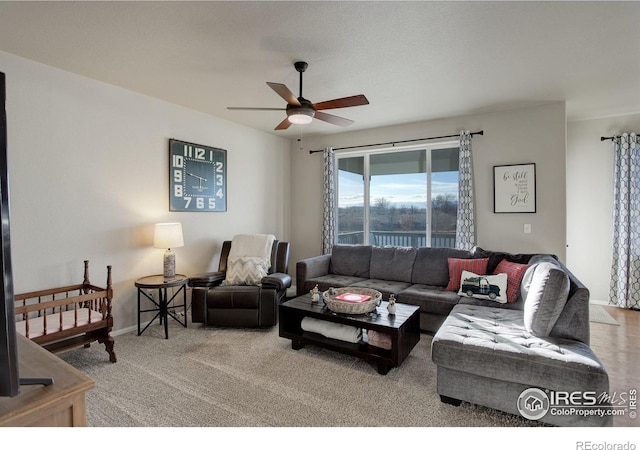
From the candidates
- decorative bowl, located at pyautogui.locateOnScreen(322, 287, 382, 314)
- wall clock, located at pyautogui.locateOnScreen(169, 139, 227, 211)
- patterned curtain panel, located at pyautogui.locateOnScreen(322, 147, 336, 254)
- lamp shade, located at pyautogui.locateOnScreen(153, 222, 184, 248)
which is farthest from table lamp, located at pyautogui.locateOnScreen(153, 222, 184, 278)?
patterned curtain panel, located at pyautogui.locateOnScreen(322, 147, 336, 254)

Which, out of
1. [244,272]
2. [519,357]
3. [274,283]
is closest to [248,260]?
[244,272]

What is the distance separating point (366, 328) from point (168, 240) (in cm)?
231

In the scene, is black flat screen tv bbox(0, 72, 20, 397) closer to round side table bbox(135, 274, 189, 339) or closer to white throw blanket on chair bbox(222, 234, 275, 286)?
round side table bbox(135, 274, 189, 339)

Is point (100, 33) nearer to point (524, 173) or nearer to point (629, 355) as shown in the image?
point (524, 173)

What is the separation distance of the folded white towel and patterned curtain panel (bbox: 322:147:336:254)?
7.76 feet

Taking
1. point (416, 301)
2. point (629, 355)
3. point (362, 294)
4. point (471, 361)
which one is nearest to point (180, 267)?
point (362, 294)

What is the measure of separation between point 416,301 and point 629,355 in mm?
1903

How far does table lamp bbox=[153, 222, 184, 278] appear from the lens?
3.51 metres

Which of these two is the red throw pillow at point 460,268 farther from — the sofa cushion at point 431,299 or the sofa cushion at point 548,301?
the sofa cushion at point 548,301

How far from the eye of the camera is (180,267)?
13.5 ft

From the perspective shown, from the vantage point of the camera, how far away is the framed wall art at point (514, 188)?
4.04 meters

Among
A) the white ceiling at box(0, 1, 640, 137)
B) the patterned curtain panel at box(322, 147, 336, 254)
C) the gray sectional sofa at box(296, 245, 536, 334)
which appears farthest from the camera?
the patterned curtain panel at box(322, 147, 336, 254)

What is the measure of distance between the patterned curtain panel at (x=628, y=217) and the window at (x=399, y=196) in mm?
2170

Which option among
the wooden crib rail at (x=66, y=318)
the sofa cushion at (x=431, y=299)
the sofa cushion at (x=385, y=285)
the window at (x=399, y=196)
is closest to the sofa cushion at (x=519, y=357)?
the sofa cushion at (x=431, y=299)
